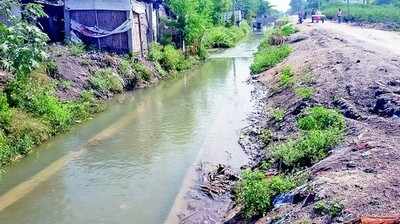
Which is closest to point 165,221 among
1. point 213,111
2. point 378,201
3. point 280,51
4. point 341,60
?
point 378,201

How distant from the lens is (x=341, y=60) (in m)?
25.5

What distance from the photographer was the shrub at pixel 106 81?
1053 inches

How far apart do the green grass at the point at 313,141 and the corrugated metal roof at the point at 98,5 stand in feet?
61.5

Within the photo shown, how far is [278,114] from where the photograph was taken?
65.2 ft

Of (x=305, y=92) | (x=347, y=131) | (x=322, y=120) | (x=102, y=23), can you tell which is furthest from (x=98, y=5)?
(x=347, y=131)

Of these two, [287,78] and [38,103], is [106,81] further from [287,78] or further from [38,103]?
[287,78]

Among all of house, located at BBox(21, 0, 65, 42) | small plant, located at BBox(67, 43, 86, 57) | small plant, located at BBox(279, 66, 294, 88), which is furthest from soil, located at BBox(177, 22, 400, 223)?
house, located at BBox(21, 0, 65, 42)

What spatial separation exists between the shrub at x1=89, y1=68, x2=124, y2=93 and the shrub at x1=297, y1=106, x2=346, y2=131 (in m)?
13.9

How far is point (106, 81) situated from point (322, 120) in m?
15.5

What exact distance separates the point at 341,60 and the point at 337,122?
36.5 ft

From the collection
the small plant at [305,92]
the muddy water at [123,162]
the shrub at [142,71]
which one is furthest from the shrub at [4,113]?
the shrub at [142,71]

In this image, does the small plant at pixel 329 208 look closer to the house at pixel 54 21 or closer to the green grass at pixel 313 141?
the green grass at pixel 313 141

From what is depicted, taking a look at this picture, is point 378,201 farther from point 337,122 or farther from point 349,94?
point 349,94

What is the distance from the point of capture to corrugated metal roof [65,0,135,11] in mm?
30828
